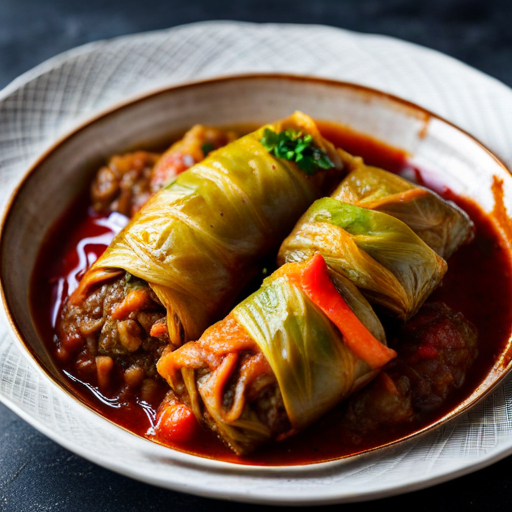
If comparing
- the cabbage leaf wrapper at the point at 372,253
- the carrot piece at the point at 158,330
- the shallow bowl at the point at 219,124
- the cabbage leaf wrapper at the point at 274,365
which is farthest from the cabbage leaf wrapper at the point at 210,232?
the shallow bowl at the point at 219,124

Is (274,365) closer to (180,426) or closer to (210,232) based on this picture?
(180,426)

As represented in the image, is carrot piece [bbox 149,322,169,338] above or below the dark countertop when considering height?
below

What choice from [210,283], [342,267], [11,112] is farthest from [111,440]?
[11,112]

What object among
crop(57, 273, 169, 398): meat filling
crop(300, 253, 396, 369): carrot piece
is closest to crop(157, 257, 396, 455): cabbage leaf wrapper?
crop(300, 253, 396, 369): carrot piece

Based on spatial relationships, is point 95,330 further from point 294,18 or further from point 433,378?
point 294,18

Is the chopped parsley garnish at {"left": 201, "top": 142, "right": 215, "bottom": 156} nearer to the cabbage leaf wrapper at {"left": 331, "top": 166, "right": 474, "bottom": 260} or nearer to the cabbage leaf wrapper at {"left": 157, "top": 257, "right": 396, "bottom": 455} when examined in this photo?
the cabbage leaf wrapper at {"left": 331, "top": 166, "right": 474, "bottom": 260}

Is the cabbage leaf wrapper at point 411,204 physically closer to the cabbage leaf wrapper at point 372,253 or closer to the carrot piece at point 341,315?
the cabbage leaf wrapper at point 372,253

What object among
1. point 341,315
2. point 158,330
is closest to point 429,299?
point 341,315
